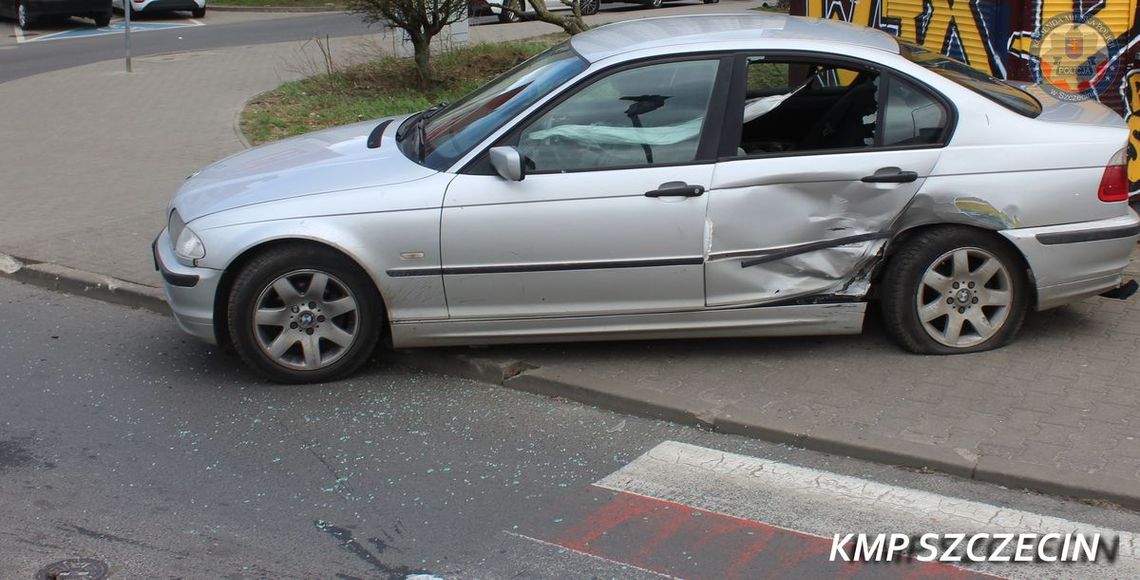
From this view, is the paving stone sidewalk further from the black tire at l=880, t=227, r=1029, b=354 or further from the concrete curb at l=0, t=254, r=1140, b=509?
the black tire at l=880, t=227, r=1029, b=354

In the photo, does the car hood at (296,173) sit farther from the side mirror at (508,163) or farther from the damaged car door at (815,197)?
the damaged car door at (815,197)

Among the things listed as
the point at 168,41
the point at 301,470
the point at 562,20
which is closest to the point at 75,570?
the point at 301,470

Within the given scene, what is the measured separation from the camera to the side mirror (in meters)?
5.17

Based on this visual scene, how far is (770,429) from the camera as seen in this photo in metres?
4.88

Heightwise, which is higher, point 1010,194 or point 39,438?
point 1010,194

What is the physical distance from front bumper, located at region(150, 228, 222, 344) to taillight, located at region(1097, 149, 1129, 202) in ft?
13.4

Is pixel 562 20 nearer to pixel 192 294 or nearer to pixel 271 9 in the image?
pixel 192 294

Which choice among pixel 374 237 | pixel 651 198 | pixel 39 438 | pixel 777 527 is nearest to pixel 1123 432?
pixel 777 527

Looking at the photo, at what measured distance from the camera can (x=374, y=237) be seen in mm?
5289

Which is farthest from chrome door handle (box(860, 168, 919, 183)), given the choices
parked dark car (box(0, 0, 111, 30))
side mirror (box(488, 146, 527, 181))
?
parked dark car (box(0, 0, 111, 30))

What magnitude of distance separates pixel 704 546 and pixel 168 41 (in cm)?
1847

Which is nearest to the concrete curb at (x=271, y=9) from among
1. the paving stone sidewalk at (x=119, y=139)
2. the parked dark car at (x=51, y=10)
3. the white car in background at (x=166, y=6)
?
the white car in background at (x=166, y=6)

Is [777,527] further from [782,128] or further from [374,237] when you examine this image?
[782,128]

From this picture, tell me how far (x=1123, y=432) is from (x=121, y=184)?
778 cm
